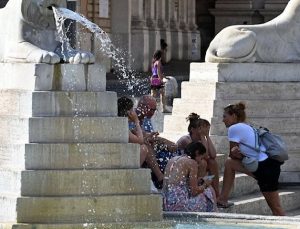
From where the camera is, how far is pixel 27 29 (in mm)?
14820

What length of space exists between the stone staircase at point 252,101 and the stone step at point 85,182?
198 inches

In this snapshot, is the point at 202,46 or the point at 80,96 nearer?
the point at 80,96

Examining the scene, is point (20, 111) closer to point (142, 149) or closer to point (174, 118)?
point (142, 149)

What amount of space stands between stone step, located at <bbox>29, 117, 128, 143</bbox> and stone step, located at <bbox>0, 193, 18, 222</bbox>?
47cm

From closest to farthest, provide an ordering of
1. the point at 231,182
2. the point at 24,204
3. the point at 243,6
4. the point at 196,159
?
the point at 24,204, the point at 196,159, the point at 231,182, the point at 243,6

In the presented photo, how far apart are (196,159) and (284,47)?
4.77 meters

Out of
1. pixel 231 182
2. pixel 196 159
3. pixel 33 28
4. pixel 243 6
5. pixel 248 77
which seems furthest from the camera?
pixel 243 6

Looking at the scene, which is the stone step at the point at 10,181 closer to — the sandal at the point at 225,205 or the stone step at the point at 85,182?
the stone step at the point at 85,182

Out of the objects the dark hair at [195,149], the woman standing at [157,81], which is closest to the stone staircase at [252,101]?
the dark hair at [195,149]

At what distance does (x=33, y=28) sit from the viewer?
1485 centimetres

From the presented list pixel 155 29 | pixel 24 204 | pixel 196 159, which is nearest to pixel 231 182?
pixel 196 159

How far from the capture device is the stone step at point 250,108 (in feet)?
63.9

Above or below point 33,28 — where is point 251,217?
below

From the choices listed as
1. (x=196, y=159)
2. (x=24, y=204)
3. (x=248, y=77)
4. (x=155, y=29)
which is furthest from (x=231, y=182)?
(x=155, y=29)
